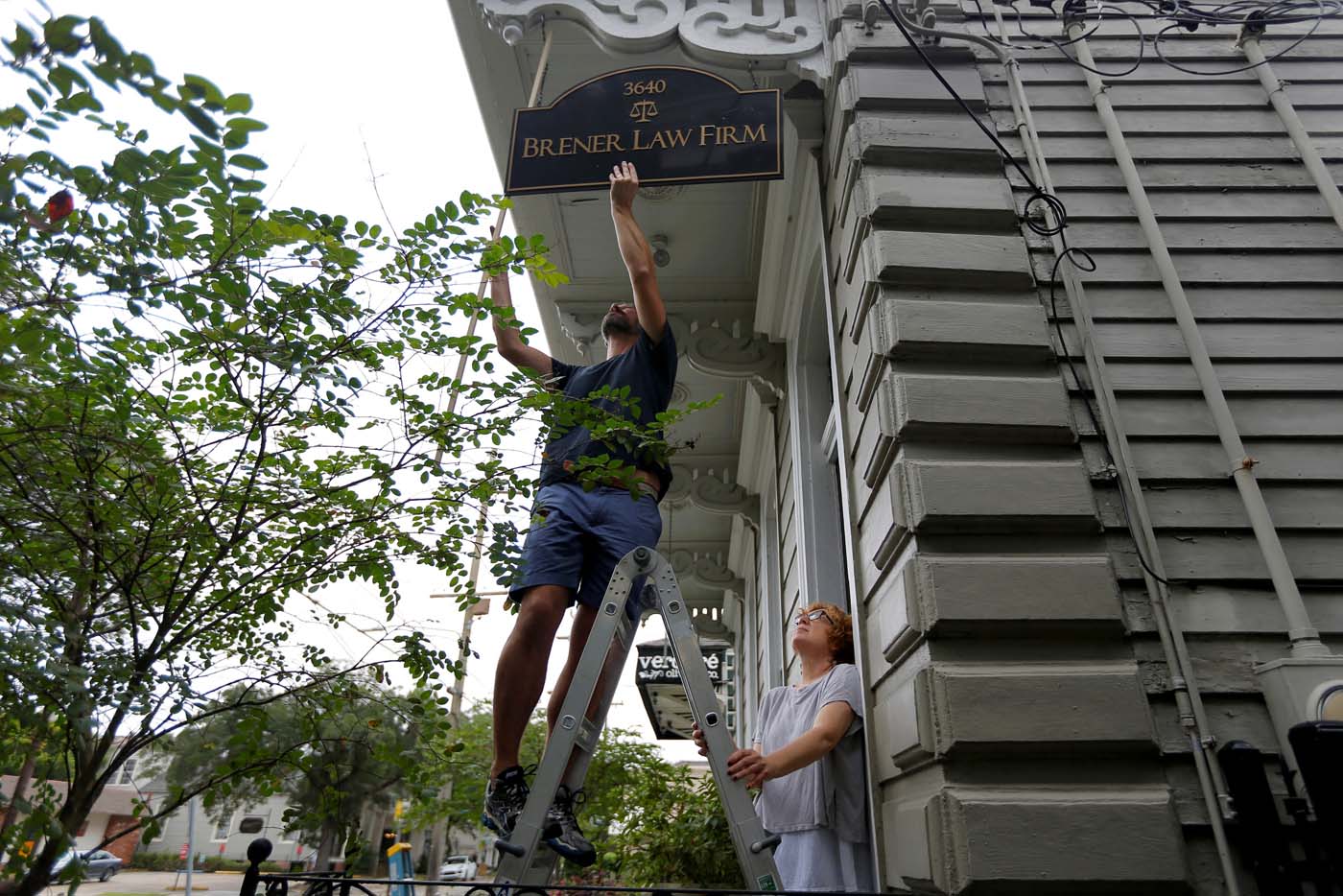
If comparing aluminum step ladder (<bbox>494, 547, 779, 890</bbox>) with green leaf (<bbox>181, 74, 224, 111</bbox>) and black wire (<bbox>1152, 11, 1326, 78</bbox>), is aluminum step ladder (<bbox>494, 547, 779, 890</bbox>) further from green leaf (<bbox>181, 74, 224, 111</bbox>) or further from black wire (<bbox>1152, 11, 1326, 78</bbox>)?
black wire (<bbox>1152, 11, 1326, 78</bbox>)

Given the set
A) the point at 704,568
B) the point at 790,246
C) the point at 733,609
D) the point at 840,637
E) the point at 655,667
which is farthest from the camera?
the point at 733,609

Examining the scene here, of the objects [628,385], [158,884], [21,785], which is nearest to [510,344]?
[628,385]

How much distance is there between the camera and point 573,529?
294 centimetres

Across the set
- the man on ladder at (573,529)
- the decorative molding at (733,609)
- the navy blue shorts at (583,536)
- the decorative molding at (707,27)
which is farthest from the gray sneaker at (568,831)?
the decorative molding at (733,609)

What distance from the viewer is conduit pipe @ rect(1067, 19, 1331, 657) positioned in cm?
252

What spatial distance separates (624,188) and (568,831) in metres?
→ 2.29

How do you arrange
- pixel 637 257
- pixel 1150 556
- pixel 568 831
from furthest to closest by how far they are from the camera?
pixel 637 257 → pixel 1150 556 → pixel 568 831

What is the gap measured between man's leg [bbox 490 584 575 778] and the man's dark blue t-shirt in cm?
54

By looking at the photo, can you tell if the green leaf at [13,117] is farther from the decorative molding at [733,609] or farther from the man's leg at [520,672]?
the decorative molding at [733,609]

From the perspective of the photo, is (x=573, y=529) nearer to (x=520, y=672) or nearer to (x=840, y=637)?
(x=520, y=672)

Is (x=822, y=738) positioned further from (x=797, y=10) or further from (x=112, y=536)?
(x=797, y=10)

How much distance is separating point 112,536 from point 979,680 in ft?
7.79

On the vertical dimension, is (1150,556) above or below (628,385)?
below

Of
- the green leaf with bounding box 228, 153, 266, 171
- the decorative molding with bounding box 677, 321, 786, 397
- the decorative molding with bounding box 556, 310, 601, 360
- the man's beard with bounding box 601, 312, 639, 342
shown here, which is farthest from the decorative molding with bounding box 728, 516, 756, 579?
the green leaf with bounding box 228, 153, 266, 171
